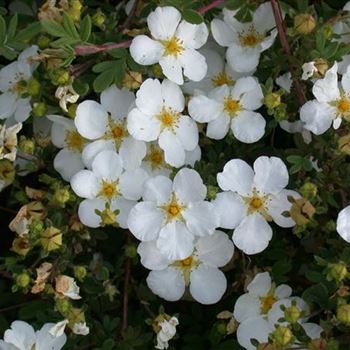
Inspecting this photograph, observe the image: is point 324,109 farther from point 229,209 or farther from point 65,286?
point 65,286

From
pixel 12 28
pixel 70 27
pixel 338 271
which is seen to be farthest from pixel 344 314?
pixel 12 28

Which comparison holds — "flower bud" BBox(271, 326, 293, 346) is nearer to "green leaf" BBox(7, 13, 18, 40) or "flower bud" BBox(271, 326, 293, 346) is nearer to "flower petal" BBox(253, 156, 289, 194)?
"flower petal" BBox(253, 156, 289, 194)

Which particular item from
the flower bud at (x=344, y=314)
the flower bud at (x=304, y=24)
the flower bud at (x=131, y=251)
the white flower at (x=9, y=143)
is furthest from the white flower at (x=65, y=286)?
the flower bud at (x=304, y=24)

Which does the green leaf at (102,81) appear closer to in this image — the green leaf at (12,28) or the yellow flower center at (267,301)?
the green leaf at (12,28)


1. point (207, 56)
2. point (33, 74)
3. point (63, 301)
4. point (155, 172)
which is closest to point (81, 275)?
point (63, 301)

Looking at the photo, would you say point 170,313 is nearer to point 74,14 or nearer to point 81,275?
point 81,275
